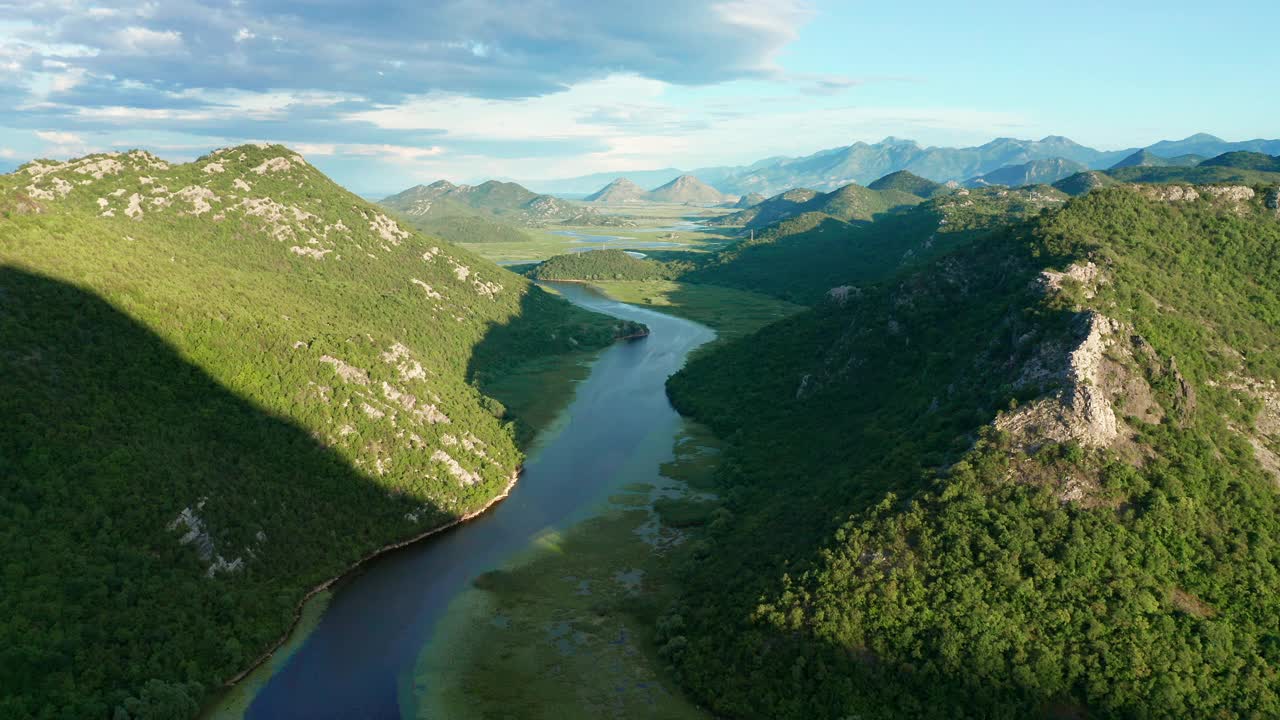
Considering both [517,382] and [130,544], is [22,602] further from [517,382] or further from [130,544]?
[517,382]

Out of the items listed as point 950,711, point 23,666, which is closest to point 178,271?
point 23,666

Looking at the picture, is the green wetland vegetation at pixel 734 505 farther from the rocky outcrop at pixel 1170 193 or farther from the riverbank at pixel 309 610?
the rocky outcrop at pixel 1170 193

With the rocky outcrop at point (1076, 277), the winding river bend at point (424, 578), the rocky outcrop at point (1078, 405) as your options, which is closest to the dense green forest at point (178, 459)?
the winding river bend at point (424, 578)

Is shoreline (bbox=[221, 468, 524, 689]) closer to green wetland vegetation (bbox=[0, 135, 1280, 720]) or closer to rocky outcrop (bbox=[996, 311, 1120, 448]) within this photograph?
green wetland vegetation (bbox=[0, 135, 1280, 720])

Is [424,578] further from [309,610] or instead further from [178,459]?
[178,459]

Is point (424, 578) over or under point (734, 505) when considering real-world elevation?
under

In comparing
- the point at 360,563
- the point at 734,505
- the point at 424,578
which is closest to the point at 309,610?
the point at 360,563

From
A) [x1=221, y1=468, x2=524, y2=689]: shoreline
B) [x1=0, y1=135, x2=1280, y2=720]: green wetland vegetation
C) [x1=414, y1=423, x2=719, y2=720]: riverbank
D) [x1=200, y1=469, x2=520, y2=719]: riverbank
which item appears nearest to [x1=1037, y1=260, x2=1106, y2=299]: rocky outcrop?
[x1=0, y1=135, x2=1280, y2=720]: green wetland vegetation
